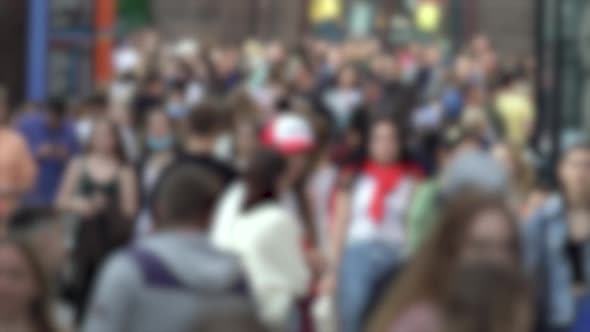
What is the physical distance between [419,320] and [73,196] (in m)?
6.63

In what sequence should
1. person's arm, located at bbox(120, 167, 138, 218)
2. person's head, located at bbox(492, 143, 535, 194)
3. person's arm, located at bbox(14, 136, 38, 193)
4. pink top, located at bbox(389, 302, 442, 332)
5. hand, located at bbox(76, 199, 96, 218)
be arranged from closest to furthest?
pink top, located at bbox(389, 302, 442, 332) < hand, located at bbox(76, 199, 96, 218) < person's arm, located at bbox(120, 167, 138, 218) < person's arm, located at bbox(14, 136, 38, 193) < person's head, located at bbox(492, 143, 535, 194)

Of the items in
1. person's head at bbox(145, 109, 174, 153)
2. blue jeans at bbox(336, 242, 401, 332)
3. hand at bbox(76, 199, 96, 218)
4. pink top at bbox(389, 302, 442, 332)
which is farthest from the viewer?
person's head at bbox(145, 109, 174, 153)

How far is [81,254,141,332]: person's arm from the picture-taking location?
18.3ft

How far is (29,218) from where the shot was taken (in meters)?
6.87

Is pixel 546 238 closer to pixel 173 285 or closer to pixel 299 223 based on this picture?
pixel 299 223

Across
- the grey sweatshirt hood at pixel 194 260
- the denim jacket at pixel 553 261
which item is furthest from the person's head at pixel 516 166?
the grey sweatshirt hood at pixel 194 260

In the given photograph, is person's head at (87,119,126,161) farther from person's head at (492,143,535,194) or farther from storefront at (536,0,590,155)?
storefront at (536,0,590,155)

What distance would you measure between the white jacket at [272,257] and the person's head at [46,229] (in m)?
0.67

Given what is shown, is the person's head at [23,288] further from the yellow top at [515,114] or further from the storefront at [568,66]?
the yellow top at [515,114]

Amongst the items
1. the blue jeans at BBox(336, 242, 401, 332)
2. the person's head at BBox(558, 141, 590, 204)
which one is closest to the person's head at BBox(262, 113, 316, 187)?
the blue jeans at BBox(336, 242, 401, 332)

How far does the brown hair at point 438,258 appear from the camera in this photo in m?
4.82

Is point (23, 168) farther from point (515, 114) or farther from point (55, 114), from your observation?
point (515, 114)

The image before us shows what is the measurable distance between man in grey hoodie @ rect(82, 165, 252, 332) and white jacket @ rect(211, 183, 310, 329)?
4.79 ft

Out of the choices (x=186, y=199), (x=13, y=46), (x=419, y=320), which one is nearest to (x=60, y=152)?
(x=13, y=46)
